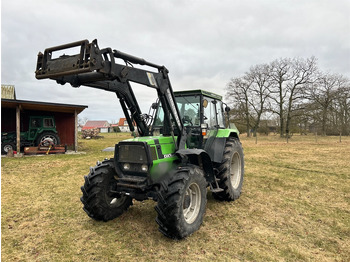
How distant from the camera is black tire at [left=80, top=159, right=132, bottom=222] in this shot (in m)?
3.66

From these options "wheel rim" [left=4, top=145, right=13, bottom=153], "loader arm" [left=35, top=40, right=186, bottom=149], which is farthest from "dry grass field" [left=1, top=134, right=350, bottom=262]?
"wheel rim" [left=4, top=145, right=13, bottom=153]

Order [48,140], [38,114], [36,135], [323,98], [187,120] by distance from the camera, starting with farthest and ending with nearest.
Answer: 1. [323,98]
2. [38,114]
3. [36,135]
4. [48,140]
5. [187,120]

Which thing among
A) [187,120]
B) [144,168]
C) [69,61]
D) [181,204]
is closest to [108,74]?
[69,61]

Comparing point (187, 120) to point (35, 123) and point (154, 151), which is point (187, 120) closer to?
point (154, 151)

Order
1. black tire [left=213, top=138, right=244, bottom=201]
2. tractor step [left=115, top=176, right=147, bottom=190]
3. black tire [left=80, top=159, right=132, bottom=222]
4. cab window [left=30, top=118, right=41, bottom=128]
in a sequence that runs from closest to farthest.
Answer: tractor step [left=115, top=176, right=147, bottom=190] → black tire [left=80, top=159, right=132, bottom=222] → black tire [left=213, top=138, right=244, bottom=201] → cab window [left=30, top=118, right=41, bottom=128]

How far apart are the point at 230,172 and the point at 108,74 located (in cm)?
326

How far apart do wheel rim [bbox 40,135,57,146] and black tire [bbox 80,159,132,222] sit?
1092 centimetres

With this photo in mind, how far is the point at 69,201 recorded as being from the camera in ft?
16.6

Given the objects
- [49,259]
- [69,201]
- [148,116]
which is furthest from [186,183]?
[69,201]

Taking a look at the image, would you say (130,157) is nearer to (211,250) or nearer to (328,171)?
(211,250)

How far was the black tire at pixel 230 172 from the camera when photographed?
4.53m

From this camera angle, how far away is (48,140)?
43.6 feet

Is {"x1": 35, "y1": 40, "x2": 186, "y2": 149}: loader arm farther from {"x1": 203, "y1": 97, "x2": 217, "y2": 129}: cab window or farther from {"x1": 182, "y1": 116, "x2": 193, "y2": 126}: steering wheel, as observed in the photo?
{"x1": 203, "y1": 97, "x2": 217, "y2": 129}: cab window

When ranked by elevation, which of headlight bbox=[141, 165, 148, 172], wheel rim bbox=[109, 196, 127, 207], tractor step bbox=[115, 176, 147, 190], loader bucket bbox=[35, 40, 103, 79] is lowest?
wheel rim bbox=[109, 196, 127, 207]
